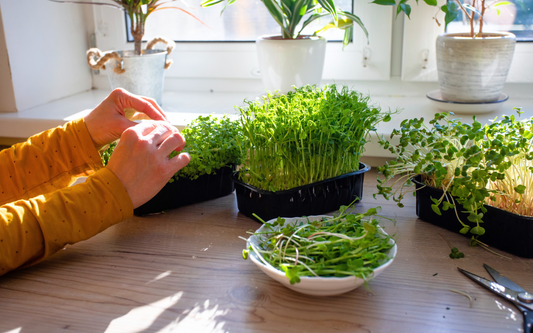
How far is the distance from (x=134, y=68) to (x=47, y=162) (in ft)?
1.72

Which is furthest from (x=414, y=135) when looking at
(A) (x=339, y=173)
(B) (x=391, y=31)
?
(B) (x=391, y=31)

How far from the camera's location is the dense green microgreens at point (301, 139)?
0.81m

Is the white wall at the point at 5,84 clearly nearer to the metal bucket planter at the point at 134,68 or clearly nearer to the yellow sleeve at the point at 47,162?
the metal bucket planter at the point at 134,68

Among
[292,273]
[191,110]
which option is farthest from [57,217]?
[191,110]

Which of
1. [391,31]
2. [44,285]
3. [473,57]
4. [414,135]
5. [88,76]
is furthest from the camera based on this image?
[88,76]

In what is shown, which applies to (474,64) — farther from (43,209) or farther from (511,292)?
(43,209)

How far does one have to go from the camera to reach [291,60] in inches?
49.5

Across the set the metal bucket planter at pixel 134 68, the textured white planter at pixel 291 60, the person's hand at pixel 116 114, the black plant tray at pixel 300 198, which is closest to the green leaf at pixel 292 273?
the black plant tray at pixel 300 198

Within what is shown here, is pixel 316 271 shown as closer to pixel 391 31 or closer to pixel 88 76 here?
pixel 391 31

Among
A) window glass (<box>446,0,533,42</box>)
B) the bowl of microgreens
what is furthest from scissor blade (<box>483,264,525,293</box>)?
window glass (<box>446,0,533,42</box>)

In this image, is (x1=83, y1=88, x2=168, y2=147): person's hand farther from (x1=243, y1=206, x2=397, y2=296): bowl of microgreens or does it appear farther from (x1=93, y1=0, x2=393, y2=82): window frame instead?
(x1=93, y1=0, x2=393, y2=82): window frame

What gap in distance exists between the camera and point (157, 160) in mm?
764

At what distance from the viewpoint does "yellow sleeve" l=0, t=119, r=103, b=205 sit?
0.89 metres

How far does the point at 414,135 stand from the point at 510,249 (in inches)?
10.0
